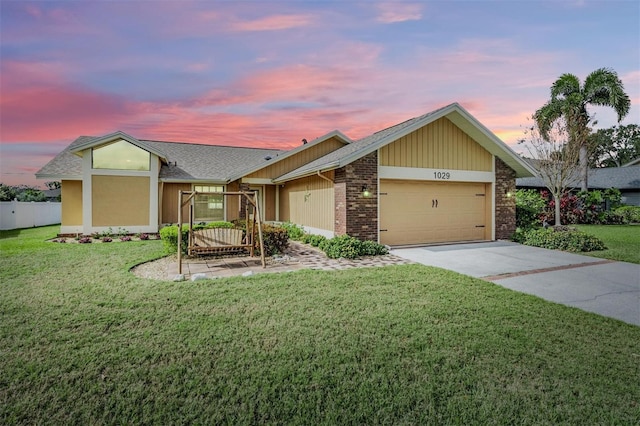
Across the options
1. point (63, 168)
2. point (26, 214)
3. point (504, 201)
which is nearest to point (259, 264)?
point (504, 201)

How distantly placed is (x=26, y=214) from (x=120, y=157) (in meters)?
9.29

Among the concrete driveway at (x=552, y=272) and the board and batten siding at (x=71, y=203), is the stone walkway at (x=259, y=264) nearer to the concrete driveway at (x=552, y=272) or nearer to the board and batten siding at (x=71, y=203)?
the concrete driveway at (x=552, y=272)

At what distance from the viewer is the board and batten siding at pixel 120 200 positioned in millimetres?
13664

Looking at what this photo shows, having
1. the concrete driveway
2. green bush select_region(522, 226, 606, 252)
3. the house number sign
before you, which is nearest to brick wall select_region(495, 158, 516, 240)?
green bush select_region(522, 226, 606, 252)

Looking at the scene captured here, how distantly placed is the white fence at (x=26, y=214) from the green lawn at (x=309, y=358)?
15632 millimetres

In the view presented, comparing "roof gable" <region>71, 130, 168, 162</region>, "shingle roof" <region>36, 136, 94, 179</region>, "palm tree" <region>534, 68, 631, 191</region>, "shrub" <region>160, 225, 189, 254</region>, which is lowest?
"shrub" <region>160, 225, 189, 254</region>

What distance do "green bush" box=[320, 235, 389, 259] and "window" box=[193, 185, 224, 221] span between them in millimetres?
8873

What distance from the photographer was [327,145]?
54.2ft

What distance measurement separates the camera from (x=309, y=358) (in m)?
3.34

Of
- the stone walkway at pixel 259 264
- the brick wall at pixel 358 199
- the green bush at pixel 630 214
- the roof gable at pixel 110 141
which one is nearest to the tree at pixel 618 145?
the green bush at pixel 630 214

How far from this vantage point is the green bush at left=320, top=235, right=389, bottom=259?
8.75 metres

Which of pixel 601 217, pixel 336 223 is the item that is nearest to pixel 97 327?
pixel 336 223

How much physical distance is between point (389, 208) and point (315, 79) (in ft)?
17.9

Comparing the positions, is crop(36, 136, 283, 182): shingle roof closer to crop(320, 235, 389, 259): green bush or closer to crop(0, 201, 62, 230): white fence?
crop(0, 201, 62, 230): white fence
